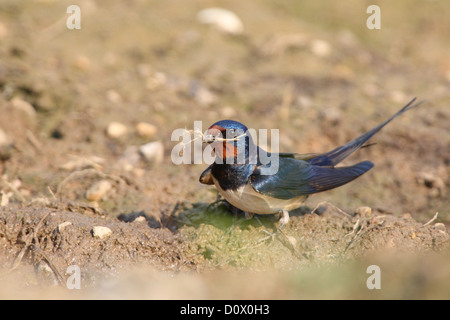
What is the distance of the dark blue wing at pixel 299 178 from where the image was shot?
11.4 feet

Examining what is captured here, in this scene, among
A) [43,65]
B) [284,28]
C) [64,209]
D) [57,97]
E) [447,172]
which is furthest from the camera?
[284,28]

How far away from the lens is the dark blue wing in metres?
3.46

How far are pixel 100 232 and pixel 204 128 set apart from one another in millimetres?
2216

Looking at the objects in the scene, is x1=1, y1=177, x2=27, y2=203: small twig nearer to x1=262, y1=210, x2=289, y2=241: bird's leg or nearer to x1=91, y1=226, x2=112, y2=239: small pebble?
x1=91, y1=226, x2=112, y2=239: small pebble

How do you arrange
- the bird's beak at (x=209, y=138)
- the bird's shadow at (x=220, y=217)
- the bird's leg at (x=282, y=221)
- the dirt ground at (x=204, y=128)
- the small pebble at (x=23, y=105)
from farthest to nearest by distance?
the small pebble at (x=23, y=105) < the bird's shadow at (x=220, y=217) < the bird's leg at (x=282, y=221) < the bird's beak at (x=209, y=138) < the dirt ground at (x=204, y=128)

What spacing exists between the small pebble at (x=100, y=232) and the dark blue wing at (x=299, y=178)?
96 cm

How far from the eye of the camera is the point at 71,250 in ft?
10.8

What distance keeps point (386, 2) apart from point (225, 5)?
9.23 feet

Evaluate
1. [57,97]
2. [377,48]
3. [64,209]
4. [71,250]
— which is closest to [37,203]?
[64,209]

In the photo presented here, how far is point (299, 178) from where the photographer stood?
370 centimetres

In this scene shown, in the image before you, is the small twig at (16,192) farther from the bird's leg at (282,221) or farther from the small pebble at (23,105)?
the bird's leg at (282,221)

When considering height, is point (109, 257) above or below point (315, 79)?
below

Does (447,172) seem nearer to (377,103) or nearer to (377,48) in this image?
(377,103)

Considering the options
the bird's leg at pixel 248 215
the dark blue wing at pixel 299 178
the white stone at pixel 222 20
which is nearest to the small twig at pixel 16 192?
the bird's leg at pixel 248 215
